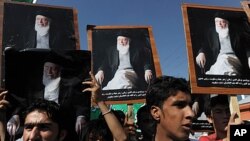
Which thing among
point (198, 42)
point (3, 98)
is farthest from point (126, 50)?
point (3, 98)

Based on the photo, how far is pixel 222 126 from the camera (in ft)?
10.8

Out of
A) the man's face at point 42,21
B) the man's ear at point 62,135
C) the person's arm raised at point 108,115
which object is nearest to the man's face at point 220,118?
the person's arm raised at point 108,115

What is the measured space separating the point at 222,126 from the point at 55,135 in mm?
1537

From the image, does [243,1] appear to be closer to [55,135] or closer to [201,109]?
[201,109]

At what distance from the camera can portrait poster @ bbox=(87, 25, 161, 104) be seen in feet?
14.5

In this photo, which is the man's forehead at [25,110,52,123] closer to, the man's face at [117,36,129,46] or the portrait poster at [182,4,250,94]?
the portrait poster at [182,4,250,94]

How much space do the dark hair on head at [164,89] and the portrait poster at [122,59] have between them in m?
1.89

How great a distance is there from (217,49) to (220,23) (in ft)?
1.30

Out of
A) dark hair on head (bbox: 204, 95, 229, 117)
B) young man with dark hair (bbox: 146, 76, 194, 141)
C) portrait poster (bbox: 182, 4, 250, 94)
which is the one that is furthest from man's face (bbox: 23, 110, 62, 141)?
portrait poster (bbox: 182, 4, 250, 94)

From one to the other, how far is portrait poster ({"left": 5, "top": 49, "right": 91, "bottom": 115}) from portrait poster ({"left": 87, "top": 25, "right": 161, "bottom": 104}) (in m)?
1.26

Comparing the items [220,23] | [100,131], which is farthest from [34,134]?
[220,23]

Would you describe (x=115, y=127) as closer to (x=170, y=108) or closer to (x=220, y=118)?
(x=170, y=108)

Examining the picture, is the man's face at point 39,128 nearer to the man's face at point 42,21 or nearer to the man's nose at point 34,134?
the man's nose at point 34,134

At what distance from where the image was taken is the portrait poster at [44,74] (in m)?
2.94
